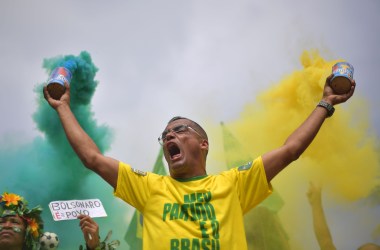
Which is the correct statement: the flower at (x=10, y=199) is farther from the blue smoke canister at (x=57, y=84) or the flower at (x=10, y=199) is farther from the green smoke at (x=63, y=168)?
the blue smoke canister at (x=57, y=84)

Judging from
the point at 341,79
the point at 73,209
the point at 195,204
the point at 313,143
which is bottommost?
the point at 195,204

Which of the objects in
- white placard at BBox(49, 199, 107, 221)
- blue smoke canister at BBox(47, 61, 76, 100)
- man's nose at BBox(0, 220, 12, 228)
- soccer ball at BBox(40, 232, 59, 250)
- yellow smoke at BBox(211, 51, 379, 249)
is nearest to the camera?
blue smoke canister at BBox(47, 61, 76, 100)

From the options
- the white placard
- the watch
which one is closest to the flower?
the white placard

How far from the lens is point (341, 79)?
4.34 ft

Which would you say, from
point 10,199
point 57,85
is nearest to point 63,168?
point 10,199

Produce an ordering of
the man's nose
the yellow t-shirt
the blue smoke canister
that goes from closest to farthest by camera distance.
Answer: the yellow t-shirt < the blue smoke canister < the man's nose

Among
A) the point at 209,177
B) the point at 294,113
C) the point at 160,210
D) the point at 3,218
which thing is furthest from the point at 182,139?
the point at 294,113

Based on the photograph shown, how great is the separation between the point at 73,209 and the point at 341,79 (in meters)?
1.01

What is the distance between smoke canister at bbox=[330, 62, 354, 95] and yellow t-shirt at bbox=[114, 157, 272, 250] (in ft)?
1.18

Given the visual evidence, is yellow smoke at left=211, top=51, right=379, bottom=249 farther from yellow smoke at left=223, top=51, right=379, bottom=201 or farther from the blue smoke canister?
the blue smoke canister

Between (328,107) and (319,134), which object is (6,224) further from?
(319,134)

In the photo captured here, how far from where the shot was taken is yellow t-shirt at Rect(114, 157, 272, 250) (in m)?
1.11

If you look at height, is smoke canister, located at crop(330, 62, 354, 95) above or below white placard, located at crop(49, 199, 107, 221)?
above

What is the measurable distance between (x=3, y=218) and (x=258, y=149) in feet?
4.77
